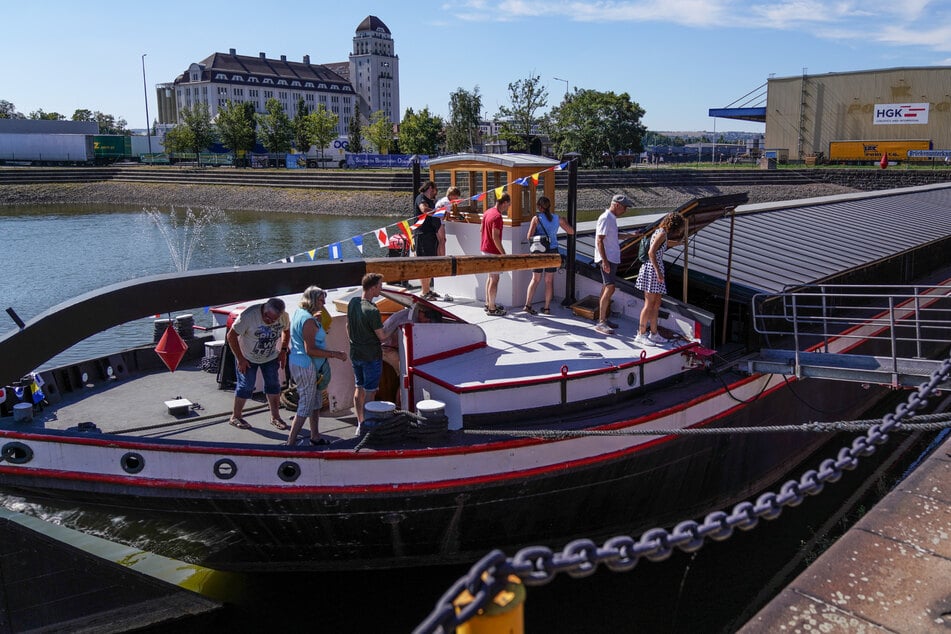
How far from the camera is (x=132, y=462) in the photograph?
22.3 ft

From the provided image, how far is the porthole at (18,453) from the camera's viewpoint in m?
6.69

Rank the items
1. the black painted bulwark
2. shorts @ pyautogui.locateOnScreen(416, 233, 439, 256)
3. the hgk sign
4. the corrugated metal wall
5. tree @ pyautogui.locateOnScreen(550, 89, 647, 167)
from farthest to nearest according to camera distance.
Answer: tree @ pyautogui.locateOnScreen(550, 89, 647, 167) < the hgk sign < the corrugated metal wall < shorts @ pyautogui.locateOnScreen(416, 233, 439, 256) < the black painted bulwark

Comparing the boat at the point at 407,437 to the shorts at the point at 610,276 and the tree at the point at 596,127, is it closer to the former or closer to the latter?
the shorts at the point at 610,276

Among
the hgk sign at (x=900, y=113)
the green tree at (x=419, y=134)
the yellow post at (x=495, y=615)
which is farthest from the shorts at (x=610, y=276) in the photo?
the green tree at (x=419, y=134)

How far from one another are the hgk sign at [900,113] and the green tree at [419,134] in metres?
38.9

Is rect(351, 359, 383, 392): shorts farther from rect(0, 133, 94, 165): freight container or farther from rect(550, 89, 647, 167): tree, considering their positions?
rect(0, 133, 94, 165): freight container

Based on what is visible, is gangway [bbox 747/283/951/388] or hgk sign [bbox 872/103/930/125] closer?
gangway [bbox 747/283/951/388]

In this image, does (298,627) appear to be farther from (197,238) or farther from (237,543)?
(197,238)

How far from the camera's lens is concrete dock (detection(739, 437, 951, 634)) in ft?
10.2

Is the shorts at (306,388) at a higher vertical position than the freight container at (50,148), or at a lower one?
lower

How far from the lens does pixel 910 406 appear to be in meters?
5.21

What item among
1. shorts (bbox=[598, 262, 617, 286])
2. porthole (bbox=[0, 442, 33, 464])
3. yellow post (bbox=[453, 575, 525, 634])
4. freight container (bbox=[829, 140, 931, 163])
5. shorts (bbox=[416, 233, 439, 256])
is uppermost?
freight container (bbox=[829, 140, 931, 163])

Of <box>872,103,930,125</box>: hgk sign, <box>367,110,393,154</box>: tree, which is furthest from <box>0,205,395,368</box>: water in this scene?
<box>872,103,930,125</box>: hgk sign

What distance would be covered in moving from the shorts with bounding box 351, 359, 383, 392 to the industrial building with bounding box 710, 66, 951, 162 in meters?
64.9
